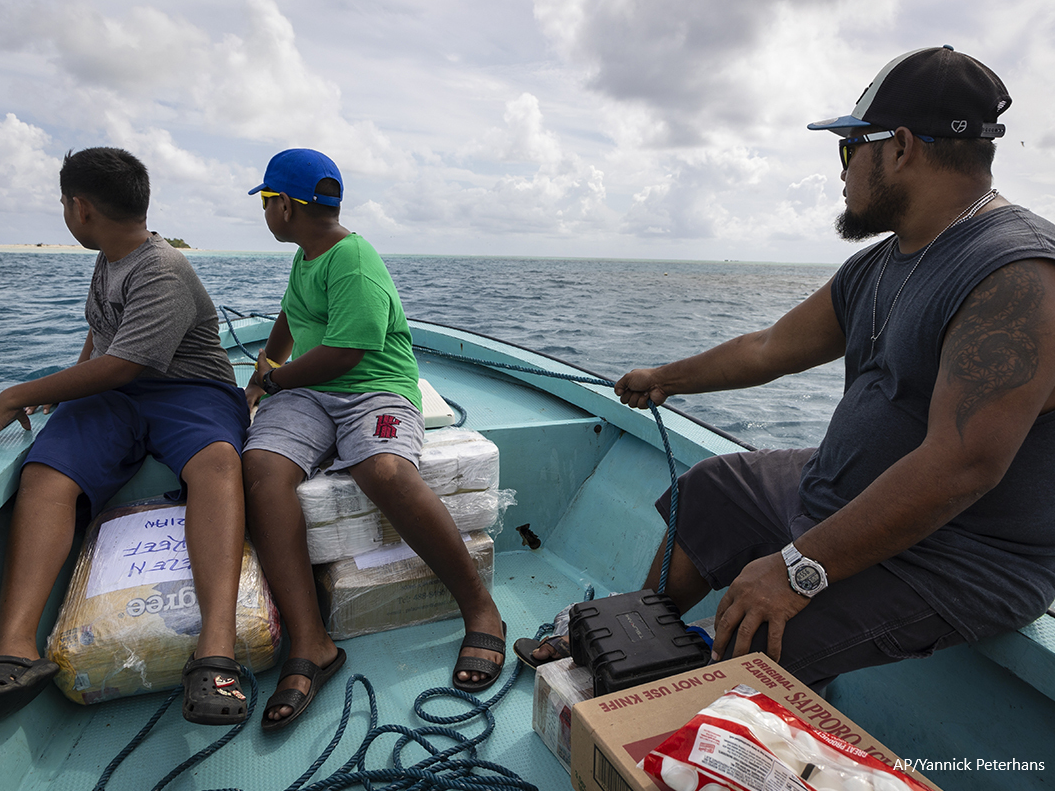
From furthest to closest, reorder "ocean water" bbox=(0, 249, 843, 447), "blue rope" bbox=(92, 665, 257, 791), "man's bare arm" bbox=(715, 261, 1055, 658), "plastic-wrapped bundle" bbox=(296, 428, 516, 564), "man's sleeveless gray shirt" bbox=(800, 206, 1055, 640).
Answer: "ocean water" bbox=(0, 249, 843, 447) → "plastic-wrapped bundle" bbox=(296, 428, 516, 564) → "blue rope" bbox=(92, 665, 257, 791) → "man's sleeveless gray shirt" bbox=(800, 206, 1055, 640) → "man's bare arm" bbox=(715, 261, 1055, 658)

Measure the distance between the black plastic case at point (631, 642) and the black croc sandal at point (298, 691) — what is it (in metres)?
0.69

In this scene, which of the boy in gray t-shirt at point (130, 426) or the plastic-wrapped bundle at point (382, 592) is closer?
the boy in gray t-shirt at point (130, 426)

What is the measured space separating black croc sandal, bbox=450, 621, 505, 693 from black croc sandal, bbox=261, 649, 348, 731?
324mm

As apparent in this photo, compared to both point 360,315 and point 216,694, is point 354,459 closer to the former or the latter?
point 360,315

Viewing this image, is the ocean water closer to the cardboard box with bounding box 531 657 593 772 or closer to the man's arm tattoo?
the cardboard box with bounding box 531 657 593 772

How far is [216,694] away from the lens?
1.29 meters

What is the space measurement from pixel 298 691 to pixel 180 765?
0.89ft

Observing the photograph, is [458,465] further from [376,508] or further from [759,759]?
[759,759]

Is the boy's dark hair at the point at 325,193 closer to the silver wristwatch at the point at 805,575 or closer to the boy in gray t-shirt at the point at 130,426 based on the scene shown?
the boy in gray t-shirt at the point at 130,426

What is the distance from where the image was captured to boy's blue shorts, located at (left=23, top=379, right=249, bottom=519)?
1642 millimetres

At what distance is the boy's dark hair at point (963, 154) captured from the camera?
1.19 metres

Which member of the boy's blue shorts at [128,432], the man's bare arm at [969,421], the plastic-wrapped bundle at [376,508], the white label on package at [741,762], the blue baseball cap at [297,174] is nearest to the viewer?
the white label on package at [741,762]

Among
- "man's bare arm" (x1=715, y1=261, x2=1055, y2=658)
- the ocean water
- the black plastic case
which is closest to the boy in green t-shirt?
the black plastic case

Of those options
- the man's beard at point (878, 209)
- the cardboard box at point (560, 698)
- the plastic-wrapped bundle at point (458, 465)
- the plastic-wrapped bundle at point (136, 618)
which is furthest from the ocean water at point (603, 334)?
the man's beard at point (878, 209)
